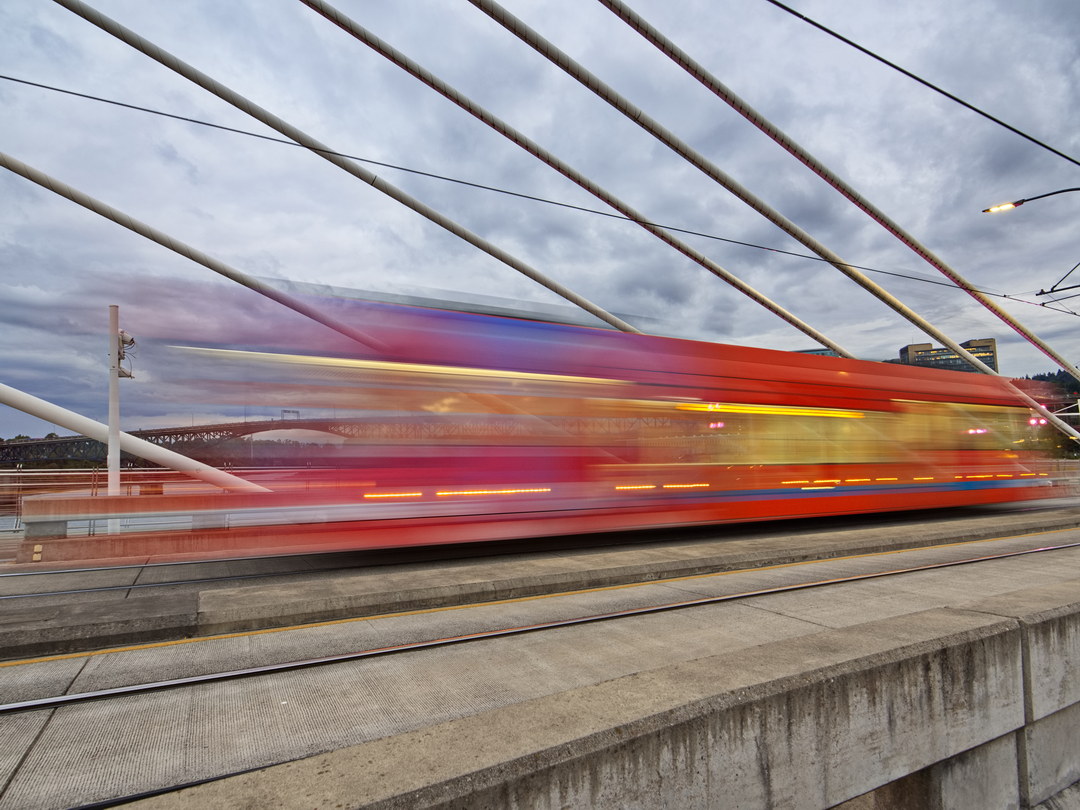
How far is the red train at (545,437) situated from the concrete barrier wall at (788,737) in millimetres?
4945

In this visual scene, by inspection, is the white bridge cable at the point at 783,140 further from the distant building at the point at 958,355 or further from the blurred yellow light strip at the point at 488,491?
the blurred yellow light strip at the point at 488,491

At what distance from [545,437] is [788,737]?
223 inches

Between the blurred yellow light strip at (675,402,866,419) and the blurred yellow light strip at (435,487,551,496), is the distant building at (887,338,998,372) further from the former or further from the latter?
the blurred yellow light strip at (435,487,551,496)

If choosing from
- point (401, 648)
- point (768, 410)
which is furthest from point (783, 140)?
point (401, 648)

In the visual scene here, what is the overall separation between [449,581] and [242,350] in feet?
12.6

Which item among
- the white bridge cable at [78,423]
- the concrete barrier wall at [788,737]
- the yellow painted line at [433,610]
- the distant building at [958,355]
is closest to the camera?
the concrete barrier wall at [788,737]

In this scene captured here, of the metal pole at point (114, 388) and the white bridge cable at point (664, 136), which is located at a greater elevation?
the white bridge cable at point (664, 136)

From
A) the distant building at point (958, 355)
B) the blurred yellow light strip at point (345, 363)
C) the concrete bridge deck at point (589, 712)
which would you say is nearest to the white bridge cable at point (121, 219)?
the blurred yellow light strip at point (345, 363)

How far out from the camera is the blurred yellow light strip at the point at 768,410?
1016 cm

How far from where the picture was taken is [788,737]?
120 inches

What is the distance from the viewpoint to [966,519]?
551 inches

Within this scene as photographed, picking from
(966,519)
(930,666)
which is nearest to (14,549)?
(930,666)

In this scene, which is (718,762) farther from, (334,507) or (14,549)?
(14,549)

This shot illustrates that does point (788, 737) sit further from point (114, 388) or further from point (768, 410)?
point (114, 388)
